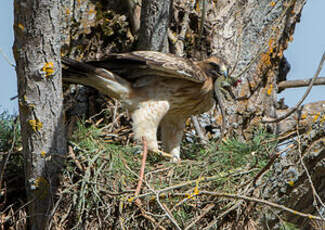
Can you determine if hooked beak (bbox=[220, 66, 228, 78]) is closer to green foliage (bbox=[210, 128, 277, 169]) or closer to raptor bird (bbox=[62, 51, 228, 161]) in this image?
raptor bird (bbox=[62, 51, 228, 161])

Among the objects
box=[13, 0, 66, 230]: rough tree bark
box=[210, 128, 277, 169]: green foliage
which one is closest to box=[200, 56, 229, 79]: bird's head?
box=[210, 128, 277, 169]: green foliage

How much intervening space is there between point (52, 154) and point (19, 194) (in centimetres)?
67

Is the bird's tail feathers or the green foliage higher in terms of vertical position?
the bird's tail feathers

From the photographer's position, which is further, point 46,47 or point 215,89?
point 215,89

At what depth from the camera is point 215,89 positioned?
15.5 ft

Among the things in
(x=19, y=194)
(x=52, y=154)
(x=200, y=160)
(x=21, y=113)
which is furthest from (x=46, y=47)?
(x=200, y=160)

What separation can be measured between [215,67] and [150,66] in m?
0.69

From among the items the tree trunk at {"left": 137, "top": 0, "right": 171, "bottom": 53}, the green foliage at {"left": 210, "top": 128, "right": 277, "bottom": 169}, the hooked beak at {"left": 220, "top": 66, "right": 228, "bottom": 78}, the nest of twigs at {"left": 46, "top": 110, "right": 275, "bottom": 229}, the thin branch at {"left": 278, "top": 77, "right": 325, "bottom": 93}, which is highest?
the tree trunk at {"left": 137, "top": 0, "right": 171, "bottom": 53}

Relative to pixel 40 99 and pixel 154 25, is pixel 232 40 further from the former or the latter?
pixel 40 99

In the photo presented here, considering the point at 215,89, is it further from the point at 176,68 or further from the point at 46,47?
the point at 46,47

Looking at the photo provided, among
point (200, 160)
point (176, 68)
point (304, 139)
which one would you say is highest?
point (176, 68)

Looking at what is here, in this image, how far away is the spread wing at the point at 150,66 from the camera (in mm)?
4250

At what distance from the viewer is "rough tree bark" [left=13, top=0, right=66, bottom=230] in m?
3.07

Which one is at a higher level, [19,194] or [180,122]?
[180,122]
